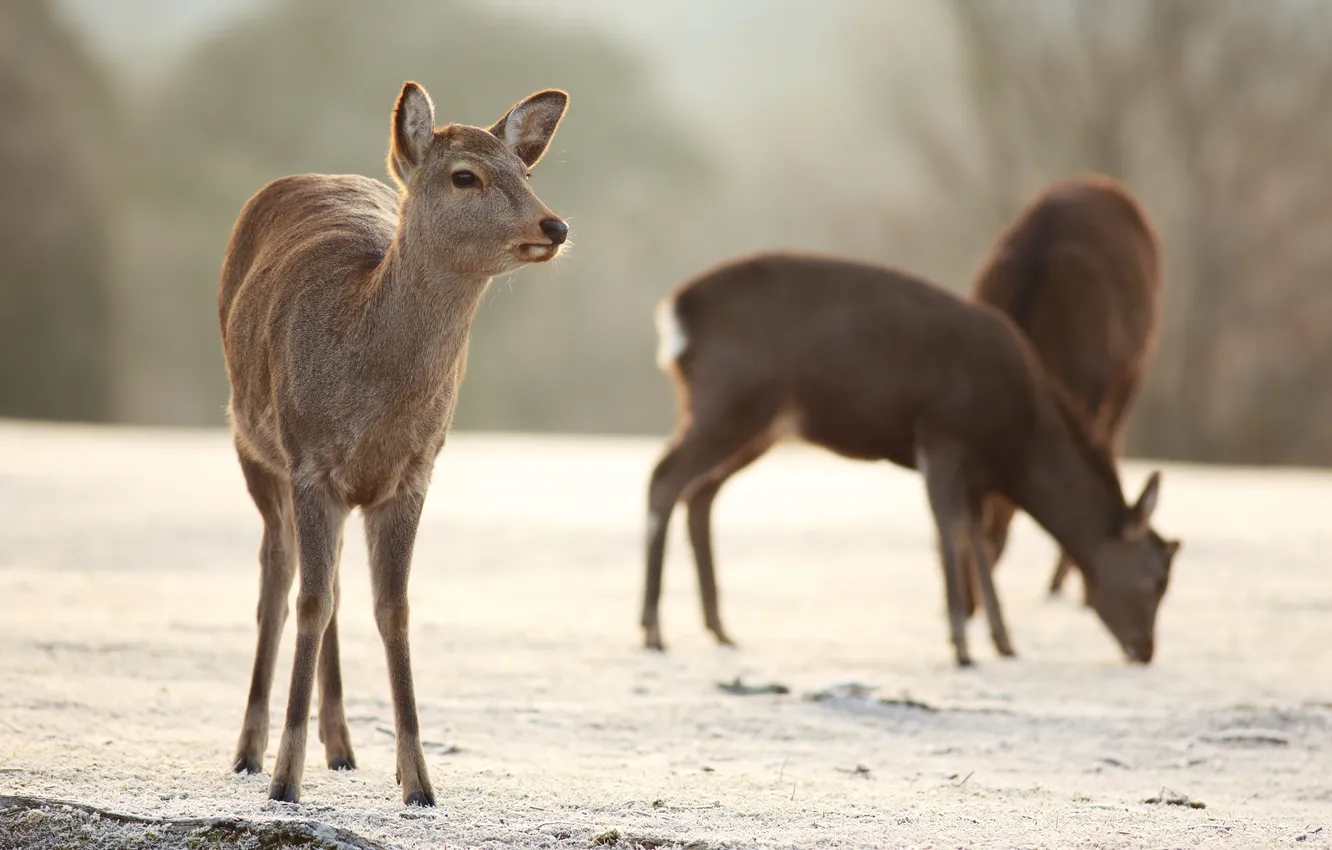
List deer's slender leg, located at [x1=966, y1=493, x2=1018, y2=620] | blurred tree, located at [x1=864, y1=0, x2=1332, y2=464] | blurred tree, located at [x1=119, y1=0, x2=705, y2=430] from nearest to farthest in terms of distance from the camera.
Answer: deer's slender leg, located at [x1=966, y1=493, x2=1018, y2=620]
blurred tree, located at [x1=864, y1=0, x2=1332, y2=464]
blurred tree, located at [x1=119, y1=0, x2=705, y2=430]

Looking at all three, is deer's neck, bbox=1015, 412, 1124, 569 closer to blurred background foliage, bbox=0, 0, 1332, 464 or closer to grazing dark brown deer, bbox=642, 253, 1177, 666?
grazing dark brown deer, bbox=642, 253, 1177, 666

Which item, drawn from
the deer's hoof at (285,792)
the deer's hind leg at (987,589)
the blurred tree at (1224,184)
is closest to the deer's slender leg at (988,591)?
the deer's hind leg at (987,589)

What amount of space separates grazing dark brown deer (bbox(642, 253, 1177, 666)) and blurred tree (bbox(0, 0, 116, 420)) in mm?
19513

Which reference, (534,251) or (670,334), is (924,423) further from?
(534,251)

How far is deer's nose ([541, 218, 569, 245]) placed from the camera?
382 centimetres

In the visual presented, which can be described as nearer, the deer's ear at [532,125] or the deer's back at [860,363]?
the deer's ear at [532,125]

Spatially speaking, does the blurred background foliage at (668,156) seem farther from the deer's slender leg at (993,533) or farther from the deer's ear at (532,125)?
the deer's ear at (532,125)

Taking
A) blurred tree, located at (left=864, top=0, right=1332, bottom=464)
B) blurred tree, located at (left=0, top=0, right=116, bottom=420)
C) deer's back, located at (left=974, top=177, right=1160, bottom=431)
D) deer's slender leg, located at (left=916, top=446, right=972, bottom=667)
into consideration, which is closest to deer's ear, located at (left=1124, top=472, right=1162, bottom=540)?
deer's slender leg, located at (left=916, top=446, right=972, bottom=667)

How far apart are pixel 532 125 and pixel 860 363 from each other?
10.9 feet

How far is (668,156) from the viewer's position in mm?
30484

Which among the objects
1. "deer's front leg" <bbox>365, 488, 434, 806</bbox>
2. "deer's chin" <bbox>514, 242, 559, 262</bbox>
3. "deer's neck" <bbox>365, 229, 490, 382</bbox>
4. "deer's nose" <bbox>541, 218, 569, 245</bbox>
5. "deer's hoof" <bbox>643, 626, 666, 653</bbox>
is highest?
"deer's nose" <bbox>541, 218, 569, 245</bbox>

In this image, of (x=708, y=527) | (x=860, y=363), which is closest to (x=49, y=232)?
(x=708, y=527)

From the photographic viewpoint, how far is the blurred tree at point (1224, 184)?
22.4 meters

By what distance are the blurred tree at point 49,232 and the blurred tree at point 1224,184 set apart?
15.2 metres
